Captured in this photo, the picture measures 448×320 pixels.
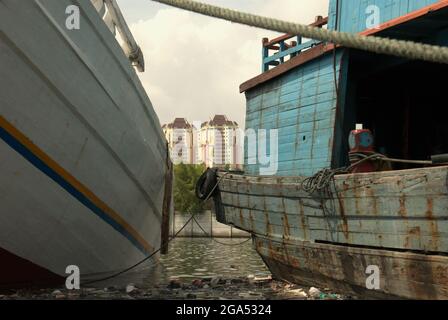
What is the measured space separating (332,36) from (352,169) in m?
3.86

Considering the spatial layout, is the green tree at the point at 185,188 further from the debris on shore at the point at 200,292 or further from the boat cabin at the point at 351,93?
→ the boat cabin at the point at 351,93

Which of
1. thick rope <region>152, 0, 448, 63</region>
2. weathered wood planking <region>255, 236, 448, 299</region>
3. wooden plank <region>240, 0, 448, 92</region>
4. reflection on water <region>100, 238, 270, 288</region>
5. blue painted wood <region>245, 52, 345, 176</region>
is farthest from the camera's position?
reflection on water <region>100, 238, 270, 288</region>

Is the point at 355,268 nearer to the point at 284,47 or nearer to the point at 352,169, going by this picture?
the point at 352,169

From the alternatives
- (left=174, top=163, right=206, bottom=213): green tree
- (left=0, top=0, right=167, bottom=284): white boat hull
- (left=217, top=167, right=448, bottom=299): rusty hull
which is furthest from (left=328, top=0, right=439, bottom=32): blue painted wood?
(left=174, top=163, right=206, bottom=213): green tree

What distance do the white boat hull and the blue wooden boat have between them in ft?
7.62

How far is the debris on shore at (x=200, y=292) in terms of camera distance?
689 cm

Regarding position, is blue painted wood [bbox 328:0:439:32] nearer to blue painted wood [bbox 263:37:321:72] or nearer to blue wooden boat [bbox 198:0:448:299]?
blue wooden boat [bbox 198:0:448:299]

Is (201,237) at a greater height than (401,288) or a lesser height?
lesser

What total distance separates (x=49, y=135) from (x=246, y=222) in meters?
3.85

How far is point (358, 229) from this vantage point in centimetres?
621

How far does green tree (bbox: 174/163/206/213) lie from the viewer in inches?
1544

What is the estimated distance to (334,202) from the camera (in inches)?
257
